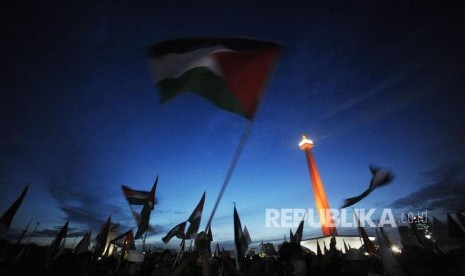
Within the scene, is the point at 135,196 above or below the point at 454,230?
above

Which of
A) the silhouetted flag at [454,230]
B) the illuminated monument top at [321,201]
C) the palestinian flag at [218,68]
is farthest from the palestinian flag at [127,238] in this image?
the illuminated monument top at [321,201]

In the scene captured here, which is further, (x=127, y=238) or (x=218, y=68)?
(x=127, y=238)

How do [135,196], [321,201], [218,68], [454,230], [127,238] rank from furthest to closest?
[321,201] → [127,238] → [454,230] → [135,196] → [218,68]

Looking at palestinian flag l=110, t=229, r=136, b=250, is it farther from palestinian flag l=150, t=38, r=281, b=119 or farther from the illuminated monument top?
the illuminated monument top

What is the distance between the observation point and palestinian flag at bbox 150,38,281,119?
5.12m

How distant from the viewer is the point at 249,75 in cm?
536

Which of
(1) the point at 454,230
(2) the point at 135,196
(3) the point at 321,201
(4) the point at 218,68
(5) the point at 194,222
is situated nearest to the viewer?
(4) the point at 218,68

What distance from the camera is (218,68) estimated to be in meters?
5.46

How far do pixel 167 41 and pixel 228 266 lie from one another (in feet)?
34.3

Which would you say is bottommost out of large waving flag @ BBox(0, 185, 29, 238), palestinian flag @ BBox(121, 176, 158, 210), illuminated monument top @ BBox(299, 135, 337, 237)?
large waving flag @ BBox(0, 185, 29, 238)

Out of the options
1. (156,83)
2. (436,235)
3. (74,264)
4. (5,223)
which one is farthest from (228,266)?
(436,235)

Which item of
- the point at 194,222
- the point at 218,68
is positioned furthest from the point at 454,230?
the point at 218,68

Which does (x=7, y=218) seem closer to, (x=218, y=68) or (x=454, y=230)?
(x=218, y=68)

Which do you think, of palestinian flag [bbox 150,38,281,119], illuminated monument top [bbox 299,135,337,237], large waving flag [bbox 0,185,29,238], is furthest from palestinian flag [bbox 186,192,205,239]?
illuminated monument top [bbox 299,135,337,237]
